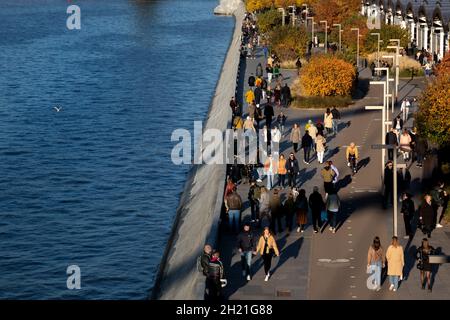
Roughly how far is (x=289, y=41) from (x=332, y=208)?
38.7 metres

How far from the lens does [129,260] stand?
1224 inches

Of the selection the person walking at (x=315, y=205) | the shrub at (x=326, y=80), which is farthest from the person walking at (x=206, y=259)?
the shrub at (x=326, y=80)

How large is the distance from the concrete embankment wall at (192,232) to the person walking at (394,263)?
11.2ft

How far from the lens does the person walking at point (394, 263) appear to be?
21250mm

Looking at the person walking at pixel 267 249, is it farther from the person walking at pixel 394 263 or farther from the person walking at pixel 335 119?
the person walking at pixel 335 119

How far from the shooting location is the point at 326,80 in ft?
149

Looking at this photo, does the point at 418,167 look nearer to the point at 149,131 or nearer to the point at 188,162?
the point at 188,162

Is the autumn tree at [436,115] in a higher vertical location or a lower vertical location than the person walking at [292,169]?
higher

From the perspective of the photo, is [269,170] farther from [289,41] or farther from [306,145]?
[289,41]

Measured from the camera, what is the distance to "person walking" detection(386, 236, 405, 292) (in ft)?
69.7

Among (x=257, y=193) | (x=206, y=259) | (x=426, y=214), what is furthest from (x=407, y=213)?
(x=206, y=259)

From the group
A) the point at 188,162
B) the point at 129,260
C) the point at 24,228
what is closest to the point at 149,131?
the point at 188,162
